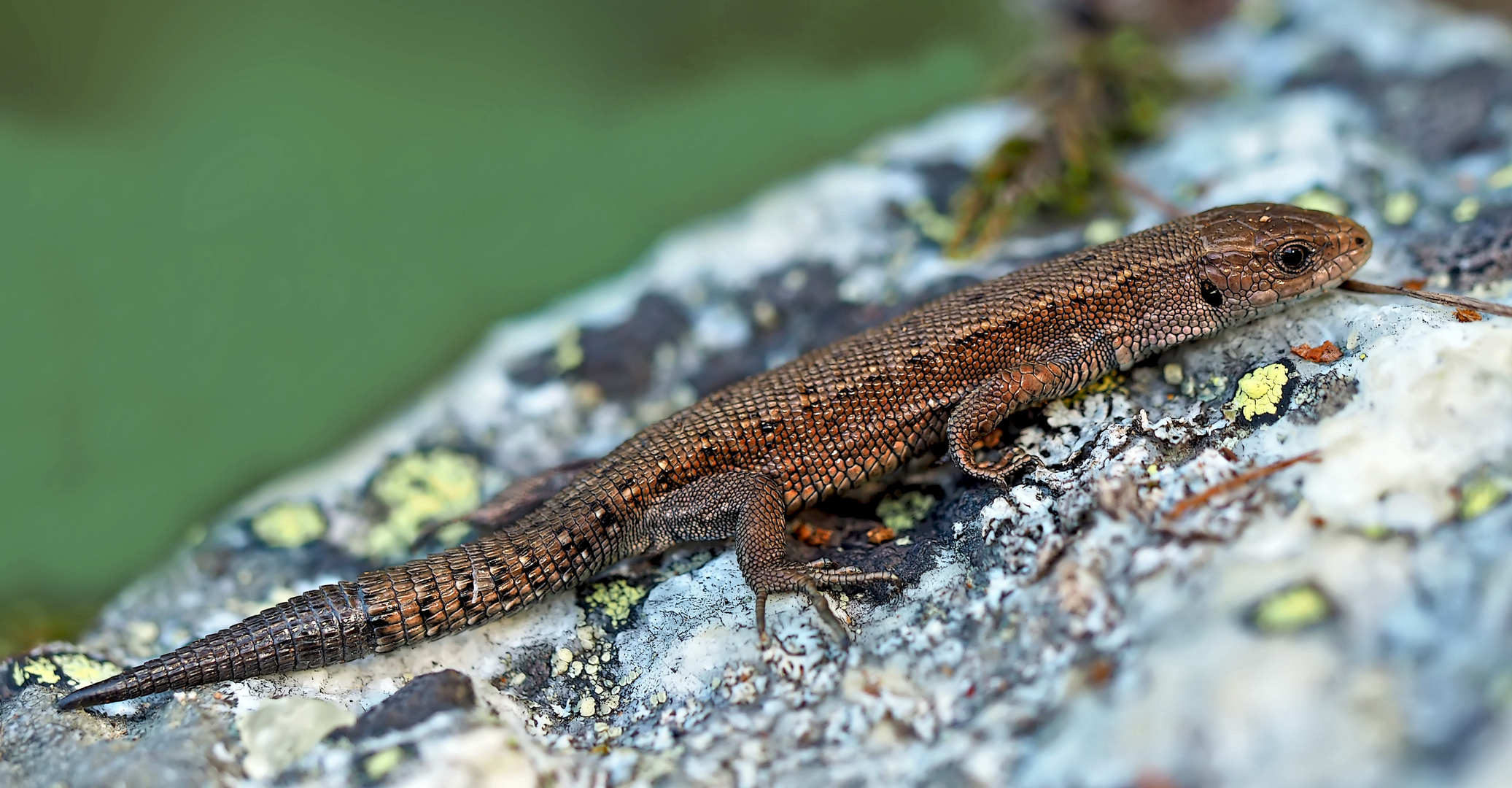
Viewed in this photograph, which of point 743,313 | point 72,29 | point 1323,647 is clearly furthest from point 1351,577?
point 72,29

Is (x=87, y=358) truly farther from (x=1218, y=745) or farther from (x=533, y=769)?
(x=1218, y=745)

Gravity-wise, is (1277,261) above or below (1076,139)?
below

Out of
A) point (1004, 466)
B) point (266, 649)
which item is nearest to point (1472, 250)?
point (1004, 466)

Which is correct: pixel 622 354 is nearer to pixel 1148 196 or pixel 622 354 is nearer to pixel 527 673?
pixel 527 673

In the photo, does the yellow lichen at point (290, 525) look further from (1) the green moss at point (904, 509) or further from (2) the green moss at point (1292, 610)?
(2) the green moss at point (1292, 610)

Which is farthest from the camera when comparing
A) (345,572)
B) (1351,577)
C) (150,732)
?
(345,572)

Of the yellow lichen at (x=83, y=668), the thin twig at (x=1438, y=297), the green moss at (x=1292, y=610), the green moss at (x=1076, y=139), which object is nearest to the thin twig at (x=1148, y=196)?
the green moss at (x=1076, y=139)
